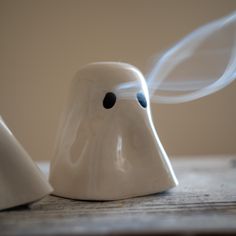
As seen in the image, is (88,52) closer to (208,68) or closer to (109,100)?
(208,68)

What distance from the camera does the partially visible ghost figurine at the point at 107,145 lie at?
366mm

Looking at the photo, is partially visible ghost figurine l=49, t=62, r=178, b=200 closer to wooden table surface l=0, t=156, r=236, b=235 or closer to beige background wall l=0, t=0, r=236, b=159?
wooden table surface l=0, t=156, r=236, b=235

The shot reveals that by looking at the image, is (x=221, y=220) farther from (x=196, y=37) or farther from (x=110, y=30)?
(x=110, y=30)

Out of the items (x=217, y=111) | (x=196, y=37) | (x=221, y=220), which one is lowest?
(x=221, y=220)

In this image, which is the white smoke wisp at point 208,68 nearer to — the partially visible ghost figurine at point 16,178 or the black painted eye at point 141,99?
the black painted eye at point 141,99

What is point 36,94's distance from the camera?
0.99m

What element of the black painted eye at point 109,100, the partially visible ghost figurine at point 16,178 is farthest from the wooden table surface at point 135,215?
the black painted eye at point 109,100

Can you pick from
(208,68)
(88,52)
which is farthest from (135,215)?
(88,52)

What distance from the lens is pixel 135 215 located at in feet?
0.93

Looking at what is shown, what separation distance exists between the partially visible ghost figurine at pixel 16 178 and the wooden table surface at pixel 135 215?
0.01 m

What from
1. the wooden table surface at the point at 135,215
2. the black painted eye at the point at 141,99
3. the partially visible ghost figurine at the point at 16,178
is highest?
the black painted eye at the point at 141,99

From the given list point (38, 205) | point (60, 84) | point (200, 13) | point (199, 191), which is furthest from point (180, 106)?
point (38, 205)

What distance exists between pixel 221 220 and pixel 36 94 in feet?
2.76

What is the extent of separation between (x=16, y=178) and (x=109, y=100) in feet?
0.51
